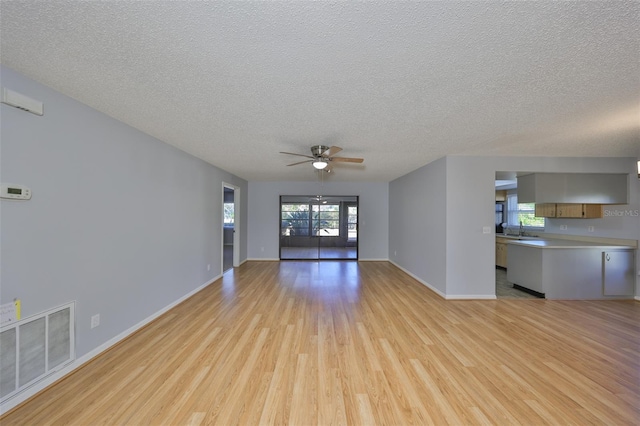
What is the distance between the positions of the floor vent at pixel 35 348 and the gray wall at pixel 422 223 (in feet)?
15.2

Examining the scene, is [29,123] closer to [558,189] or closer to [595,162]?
[558,189]

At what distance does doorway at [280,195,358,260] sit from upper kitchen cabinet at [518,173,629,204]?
13.5 ft

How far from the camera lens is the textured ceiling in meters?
1.20

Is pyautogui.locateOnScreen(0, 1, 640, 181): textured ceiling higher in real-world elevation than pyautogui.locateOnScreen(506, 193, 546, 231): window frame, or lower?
higher

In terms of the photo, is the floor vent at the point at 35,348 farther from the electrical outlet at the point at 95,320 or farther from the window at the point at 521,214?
the window at the point at 521,214

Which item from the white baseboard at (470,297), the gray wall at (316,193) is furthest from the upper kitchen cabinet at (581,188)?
the gray wall at (316,193)

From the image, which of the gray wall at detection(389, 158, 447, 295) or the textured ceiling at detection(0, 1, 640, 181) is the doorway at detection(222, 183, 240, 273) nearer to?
the textured ceiling at detection(0, 1, 640, 181)

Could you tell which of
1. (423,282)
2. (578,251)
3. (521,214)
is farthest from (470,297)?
(521,214)

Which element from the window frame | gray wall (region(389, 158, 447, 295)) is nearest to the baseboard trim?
gray wall (region(389, 158, 447, 295))

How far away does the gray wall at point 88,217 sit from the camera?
172 cm

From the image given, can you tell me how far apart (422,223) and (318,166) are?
270cm

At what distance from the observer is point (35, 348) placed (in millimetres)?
1792

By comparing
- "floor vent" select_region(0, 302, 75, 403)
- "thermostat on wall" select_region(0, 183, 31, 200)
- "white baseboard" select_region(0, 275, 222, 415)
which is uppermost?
"thermostat on wall" select_region(0, 183, 31, 200)

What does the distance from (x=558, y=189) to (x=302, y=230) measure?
5.76 meters
